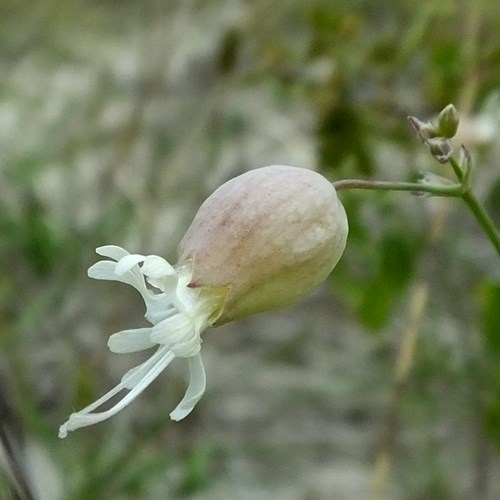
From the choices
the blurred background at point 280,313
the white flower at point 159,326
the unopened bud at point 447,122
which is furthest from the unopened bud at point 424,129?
the blurred background at point 280,313

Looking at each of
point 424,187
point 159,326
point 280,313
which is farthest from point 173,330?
point 280,313

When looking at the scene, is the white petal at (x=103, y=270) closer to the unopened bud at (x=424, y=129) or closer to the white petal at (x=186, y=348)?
the white petal at (x=186, y=348)

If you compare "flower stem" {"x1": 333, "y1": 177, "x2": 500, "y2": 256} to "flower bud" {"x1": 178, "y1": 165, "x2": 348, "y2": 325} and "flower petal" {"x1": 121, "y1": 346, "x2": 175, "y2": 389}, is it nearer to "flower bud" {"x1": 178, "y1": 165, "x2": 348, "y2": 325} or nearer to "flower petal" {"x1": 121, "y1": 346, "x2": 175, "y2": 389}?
"flower bud" {"x1": 178, "y1": 165, "x2": 348, "y2": 325}

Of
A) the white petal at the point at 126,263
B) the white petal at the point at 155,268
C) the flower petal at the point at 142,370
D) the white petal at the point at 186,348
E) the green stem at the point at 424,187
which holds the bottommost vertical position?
the flower petal at the point at 142,370

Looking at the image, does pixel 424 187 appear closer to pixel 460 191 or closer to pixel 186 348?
pixel 460 191

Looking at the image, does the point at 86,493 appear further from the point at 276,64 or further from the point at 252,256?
the point at 252,256

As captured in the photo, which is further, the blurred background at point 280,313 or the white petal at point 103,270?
the blurred background at point 280,313

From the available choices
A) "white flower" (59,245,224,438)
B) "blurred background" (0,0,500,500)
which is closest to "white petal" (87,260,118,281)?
"white flower" (59,245,224,438)
